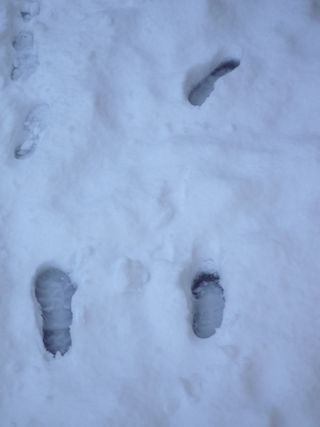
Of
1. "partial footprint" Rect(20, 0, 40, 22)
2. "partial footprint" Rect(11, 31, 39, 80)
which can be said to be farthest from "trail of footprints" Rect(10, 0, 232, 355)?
"partial footprint" Rect(20, 0, 40, 22)

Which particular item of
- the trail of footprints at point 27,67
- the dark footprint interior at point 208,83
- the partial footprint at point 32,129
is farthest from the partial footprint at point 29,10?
the dark footprint interior at point 208,83

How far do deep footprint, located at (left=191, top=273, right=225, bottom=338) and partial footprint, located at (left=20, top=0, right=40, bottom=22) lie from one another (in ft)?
3.53

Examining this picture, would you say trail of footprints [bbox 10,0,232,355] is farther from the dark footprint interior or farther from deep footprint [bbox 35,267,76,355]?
the dark footprint interior

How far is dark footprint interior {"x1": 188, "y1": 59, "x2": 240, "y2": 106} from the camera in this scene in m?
1.34

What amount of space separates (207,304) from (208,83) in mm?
693

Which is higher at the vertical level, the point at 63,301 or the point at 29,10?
the point at 29,10

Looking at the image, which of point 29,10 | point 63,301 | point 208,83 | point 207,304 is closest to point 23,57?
point 29,10

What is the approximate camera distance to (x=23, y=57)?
1441 millimetres

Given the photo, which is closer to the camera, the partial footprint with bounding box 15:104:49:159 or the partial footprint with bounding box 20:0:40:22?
the partial footprint with bounding box 15:104:49:159

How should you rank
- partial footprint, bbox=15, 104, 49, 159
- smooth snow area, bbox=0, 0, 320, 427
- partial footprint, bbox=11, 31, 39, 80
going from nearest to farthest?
1. smooth snow area, bbox=0, 0, 320, 427
2. partial footprint, bbox=15, 104, 49, 159
3. partial footprint, bbox=11, 31, 39, 80

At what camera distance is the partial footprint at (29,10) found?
1494 mm

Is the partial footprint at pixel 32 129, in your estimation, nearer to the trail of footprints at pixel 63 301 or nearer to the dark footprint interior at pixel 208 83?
the trail of footprints at pixel 63 301

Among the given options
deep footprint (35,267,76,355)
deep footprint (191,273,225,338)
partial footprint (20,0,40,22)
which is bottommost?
deep footprint (35,267,76,355)

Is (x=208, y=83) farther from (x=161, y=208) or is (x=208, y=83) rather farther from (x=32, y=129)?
(x=32, y=129)
